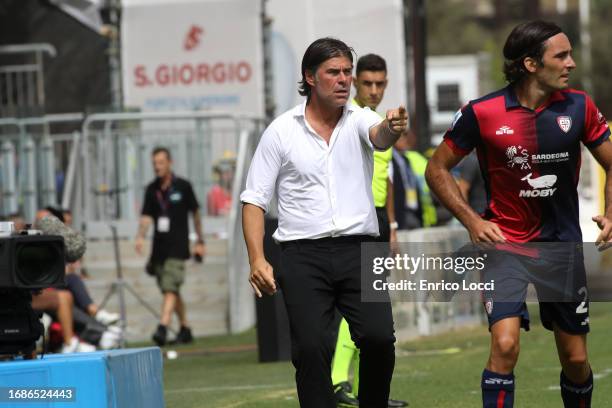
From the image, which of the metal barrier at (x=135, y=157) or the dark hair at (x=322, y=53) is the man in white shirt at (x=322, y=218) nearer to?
the dark hair at (x=322, y=53)

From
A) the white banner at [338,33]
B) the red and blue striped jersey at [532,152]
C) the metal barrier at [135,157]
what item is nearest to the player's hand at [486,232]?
the red and blue striped jersey at [532,152]

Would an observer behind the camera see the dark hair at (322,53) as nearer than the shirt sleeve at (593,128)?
No

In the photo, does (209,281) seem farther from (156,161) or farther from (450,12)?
(450,12)

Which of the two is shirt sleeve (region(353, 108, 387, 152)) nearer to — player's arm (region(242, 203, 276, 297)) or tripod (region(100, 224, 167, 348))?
player's arm (region(242, 203, 276, 297))

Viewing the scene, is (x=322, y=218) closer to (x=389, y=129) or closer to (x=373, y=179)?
(x=389, y=129)

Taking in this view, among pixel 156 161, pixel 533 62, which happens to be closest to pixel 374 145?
pixel 533 62

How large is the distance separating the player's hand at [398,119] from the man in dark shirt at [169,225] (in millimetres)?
10395

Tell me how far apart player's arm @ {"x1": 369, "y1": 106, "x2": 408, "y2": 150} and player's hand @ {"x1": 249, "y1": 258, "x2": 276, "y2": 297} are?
798mm

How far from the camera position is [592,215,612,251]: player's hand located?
24.5 feet

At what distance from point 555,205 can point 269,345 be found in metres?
7.13

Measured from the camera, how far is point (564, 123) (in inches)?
296

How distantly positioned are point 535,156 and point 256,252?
1.43 m

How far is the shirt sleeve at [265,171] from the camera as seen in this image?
7785 mm

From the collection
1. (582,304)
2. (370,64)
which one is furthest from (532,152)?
(370,64)
